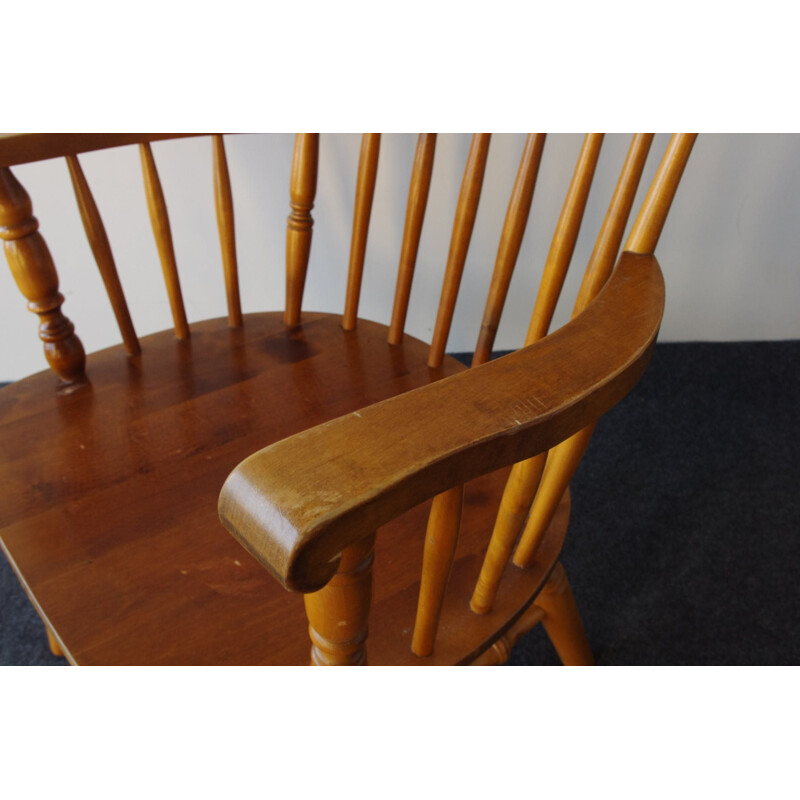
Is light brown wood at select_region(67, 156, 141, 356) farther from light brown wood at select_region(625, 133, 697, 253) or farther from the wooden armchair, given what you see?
light brown wood at select_region(625, 133, 697, 253)

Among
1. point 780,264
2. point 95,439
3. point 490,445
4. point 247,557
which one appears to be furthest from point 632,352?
point 780,264

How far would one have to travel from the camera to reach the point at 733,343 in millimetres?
1310

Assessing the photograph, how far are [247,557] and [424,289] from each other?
705 millimetres

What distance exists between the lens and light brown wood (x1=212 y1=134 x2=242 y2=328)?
0.68 m

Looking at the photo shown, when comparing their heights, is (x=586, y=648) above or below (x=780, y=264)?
below

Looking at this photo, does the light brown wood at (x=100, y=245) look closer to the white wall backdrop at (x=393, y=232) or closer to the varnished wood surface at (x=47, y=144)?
the varnished wood surface at (x=47, y=144)

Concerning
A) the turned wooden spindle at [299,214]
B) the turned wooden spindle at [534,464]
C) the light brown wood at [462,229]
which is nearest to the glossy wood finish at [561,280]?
the turned wooden spindle at [534,464]

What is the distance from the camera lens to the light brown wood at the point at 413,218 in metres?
0.66

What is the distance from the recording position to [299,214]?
2.30ft

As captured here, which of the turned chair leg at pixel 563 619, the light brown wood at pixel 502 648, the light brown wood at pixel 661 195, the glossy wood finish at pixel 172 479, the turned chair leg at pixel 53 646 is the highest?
the light brown wood at pixel 661 195

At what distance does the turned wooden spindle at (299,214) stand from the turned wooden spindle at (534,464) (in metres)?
0.25

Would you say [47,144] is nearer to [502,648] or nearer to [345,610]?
[345,610]

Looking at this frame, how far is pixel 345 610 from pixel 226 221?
465 millimetres
